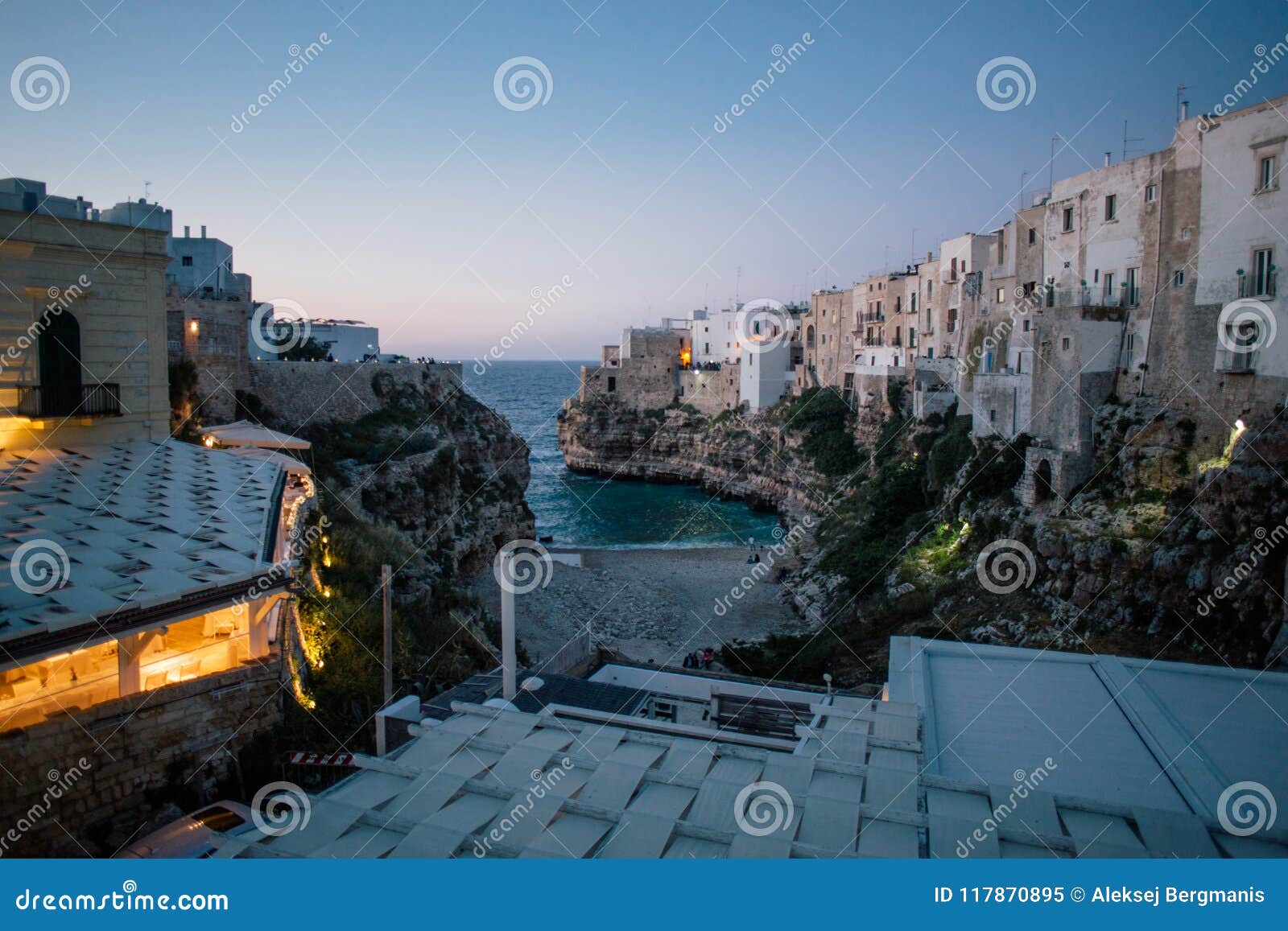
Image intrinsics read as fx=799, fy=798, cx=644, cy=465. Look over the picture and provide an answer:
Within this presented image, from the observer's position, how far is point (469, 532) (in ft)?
A: 87.7

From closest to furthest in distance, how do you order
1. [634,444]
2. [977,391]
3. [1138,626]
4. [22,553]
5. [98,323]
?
1. [22,553]
2. [98,323]
3. [1138,626]
4. [977,391]
5. [634,444]

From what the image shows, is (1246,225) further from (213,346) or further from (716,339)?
(716,339)

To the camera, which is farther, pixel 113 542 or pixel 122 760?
pixel 113 542

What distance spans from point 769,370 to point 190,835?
156 feet

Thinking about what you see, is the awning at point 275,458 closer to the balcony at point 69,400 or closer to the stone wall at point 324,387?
the balcony at point 69,400

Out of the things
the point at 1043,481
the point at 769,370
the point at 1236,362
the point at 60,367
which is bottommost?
the point at 1043,481

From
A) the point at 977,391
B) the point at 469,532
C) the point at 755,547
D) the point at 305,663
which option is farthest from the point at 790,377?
the point at 305,663

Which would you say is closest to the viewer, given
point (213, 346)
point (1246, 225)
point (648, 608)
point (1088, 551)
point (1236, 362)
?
point (1246, 225)

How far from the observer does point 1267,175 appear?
16.2 m

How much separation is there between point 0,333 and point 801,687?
1241cm

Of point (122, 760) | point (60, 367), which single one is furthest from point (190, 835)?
point (60, 367)

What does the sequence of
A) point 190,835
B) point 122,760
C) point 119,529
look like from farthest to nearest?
point 119,529, point 122,760, point 190,835

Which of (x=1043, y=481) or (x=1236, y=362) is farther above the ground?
(x=1236, y=362)

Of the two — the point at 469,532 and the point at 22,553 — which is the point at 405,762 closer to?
the point at 22,553
